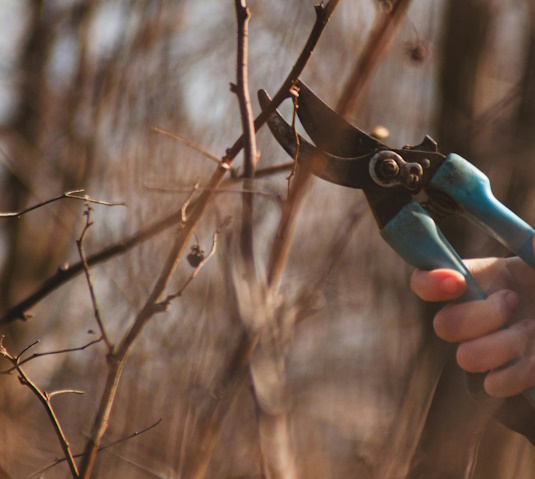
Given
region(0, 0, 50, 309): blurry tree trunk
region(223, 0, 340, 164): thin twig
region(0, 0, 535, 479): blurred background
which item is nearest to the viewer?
region(223, 0, 340, 164): thin twig

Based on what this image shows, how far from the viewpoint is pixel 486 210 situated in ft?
4.54

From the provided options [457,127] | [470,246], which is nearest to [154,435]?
[470,246]

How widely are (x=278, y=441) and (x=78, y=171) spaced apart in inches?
88.6

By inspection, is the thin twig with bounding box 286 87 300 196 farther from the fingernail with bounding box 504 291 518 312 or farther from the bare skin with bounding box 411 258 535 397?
the fingernail with bounding box 504 291 518 312

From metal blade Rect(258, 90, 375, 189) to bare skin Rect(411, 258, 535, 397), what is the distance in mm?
253

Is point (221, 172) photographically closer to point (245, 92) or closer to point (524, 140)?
point (245, 92)

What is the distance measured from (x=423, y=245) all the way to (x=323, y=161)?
29 cm

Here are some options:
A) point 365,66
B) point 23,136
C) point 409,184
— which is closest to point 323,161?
point 409,184

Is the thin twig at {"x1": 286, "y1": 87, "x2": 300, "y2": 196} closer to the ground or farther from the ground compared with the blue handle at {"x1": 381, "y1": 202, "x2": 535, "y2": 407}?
farther from the ground

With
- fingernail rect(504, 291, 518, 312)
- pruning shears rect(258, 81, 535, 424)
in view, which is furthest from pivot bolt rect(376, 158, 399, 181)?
fingernail rect(504, 291, 518, 312)

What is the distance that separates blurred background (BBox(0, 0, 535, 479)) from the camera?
187 cm

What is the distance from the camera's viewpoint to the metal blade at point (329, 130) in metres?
1.44

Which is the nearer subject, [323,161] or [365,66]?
[323,161]

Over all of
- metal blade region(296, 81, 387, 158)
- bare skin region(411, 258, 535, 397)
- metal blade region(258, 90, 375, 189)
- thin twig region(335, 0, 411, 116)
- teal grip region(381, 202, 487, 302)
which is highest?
thin twig region(335, 0, 411, 116)
